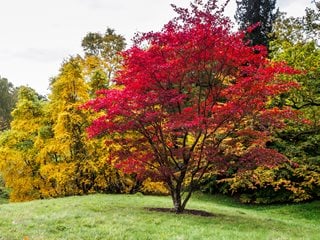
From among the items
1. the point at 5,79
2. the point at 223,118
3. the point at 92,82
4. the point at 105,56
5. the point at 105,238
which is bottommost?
the point at 105,238

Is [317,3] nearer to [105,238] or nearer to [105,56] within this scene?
[105,238]

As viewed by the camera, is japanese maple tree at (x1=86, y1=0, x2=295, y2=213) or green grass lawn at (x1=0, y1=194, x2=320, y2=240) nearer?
green grass lawn at (x1=0, y1=194, x2=320, y2=240)

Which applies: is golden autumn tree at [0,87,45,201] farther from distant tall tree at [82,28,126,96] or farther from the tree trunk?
distant tall tree at [82,28,126,96]

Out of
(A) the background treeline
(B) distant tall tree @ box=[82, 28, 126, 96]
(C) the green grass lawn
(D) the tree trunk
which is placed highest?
(B) distant tall tree @ box=[82, 28, 126, 96]

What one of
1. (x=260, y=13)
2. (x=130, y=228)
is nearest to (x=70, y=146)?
(x=130, y=228)

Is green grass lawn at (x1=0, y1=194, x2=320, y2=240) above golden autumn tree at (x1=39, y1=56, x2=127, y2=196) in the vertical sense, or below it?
below

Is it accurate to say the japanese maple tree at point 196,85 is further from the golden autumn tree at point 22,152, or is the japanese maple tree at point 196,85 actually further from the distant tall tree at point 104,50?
the distant tall tree at point 104,50

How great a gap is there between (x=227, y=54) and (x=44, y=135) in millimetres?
15123

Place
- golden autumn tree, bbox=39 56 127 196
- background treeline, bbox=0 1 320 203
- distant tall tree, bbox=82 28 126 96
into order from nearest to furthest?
1. background treeline, bbox=0 1 320 203
2. golden autumn tree, bbox=39 56 127 196
3. distant tall tree, bbox=82 28 126 96

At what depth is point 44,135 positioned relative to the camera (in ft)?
78.5

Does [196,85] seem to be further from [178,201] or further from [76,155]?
[76,155]

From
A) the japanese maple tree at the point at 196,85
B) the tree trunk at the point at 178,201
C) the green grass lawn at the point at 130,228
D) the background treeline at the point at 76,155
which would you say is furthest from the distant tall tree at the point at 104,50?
the green grass lawn at the point at 130,228

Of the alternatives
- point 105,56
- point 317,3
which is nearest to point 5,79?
point 105,56

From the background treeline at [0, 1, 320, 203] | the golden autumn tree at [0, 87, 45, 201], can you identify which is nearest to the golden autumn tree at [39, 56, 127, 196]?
the background treeline at [0, 1, 320, 203]
